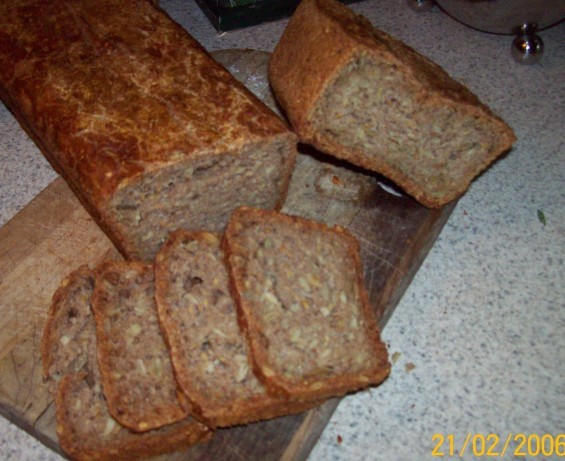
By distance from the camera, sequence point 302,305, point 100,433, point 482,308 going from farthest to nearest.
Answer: point 482,308, point 302,305, point 100,433

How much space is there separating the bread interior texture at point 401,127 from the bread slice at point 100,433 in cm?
149

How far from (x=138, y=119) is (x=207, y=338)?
101 centimetres

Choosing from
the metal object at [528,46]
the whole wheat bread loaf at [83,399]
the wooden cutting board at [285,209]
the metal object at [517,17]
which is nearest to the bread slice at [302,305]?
the wooden cutting board at [285,209]

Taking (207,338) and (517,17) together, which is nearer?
(207,338)

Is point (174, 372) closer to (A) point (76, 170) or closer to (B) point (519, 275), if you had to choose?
(A) point (76, 170)

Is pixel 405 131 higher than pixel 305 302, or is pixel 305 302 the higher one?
pixel 405 131

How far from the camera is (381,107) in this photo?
8.39 feet

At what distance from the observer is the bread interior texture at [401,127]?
2.48 m

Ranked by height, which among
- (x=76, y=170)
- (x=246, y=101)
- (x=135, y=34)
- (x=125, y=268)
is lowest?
(x=125, y=268)

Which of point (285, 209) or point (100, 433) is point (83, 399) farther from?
point (285, 209)

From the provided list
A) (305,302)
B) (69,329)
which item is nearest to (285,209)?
(305,302)

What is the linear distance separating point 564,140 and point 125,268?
2.84 meters

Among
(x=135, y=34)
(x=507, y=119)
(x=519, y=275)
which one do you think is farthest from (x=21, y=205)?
(x=507, y=119)

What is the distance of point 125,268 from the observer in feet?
7.95
